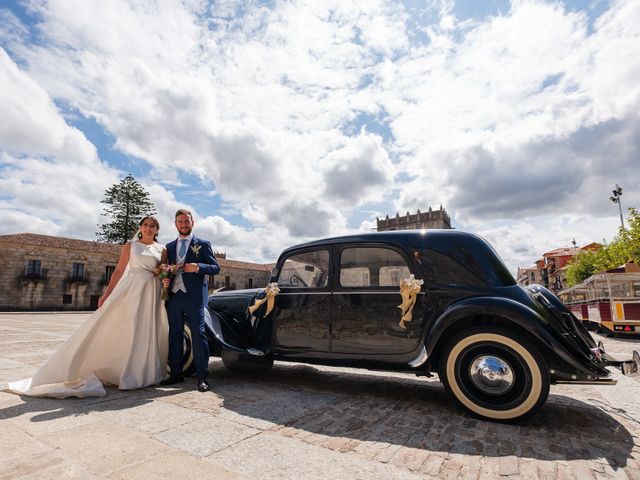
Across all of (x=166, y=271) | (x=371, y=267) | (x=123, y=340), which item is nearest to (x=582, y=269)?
(x=371, y=267)

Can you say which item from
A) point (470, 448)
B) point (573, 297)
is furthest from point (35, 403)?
point (573, 297)

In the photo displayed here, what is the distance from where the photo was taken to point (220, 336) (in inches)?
174

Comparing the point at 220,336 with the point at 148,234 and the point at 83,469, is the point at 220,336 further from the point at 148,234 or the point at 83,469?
the point at 83,469

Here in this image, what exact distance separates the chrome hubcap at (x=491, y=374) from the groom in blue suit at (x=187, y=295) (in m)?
2.88

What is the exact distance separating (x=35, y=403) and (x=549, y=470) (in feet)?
13.4

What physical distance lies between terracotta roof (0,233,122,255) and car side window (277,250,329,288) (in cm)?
3800

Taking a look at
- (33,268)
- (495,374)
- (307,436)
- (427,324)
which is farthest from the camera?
(33,268)

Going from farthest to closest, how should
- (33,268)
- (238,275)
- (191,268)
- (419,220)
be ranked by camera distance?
(419,220) < (238,275) < (33,268) < (191,268)

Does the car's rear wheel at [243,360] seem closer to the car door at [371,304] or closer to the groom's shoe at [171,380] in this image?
the groom's shoe at [171,380]

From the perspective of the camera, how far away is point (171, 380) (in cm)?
415

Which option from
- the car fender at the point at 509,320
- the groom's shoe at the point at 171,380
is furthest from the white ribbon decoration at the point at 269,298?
the car fender at the point at 509,320

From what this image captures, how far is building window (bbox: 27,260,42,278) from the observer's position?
3191 centimetres

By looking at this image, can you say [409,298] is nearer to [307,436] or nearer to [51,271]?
[307,436]

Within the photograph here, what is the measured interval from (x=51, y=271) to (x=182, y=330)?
123ft
